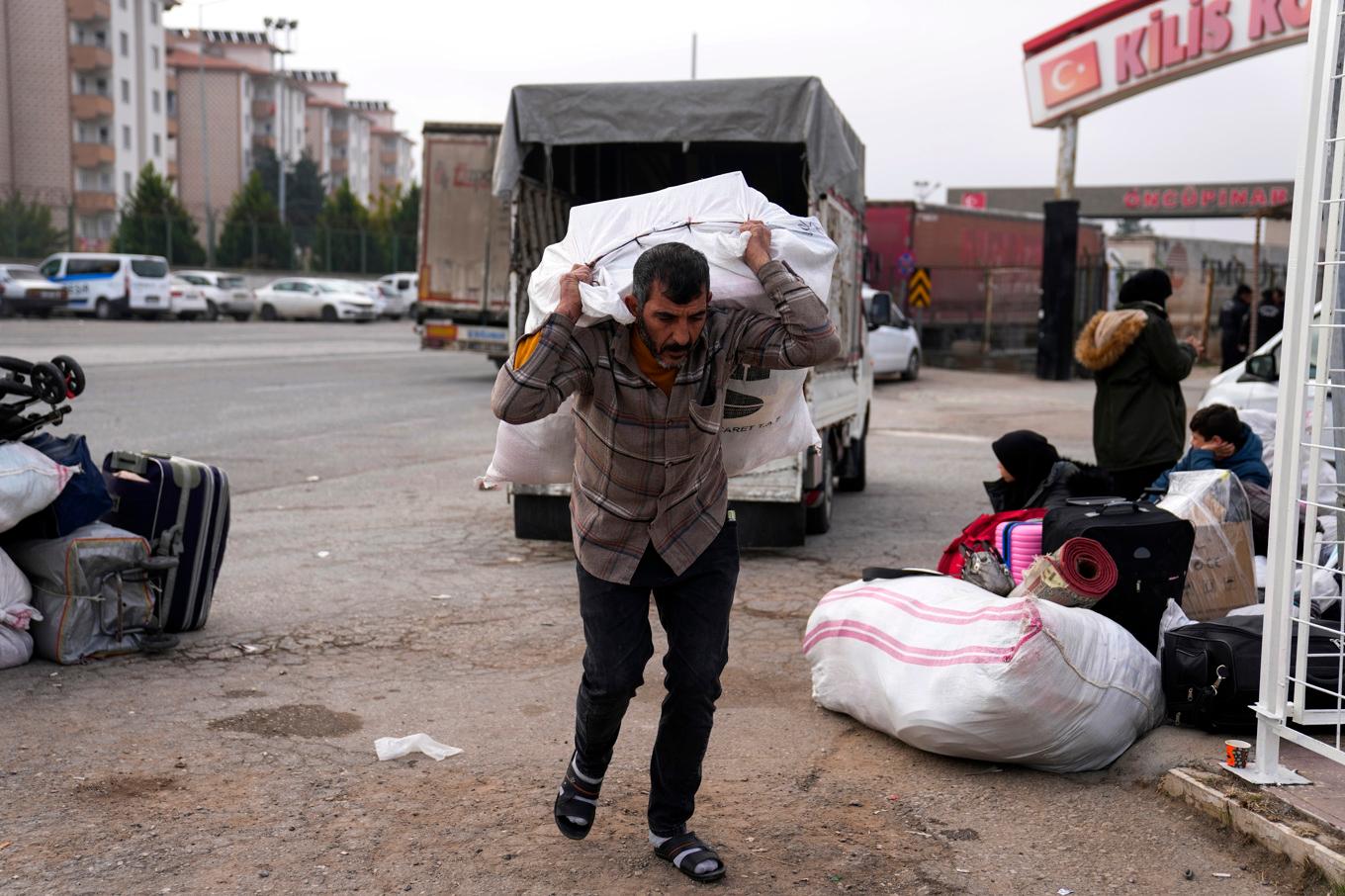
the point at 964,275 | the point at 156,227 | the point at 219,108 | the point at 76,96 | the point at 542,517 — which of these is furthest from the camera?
the point at 219,108

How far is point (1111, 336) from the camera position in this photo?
662 cm

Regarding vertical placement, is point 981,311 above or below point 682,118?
below

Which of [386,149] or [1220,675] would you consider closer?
[1220,675]

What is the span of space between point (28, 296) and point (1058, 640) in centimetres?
3565

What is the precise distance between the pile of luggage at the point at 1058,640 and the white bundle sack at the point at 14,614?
306 cm

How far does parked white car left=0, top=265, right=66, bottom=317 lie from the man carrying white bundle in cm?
3535

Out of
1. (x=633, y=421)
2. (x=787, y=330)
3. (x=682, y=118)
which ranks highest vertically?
(x=682, y=118)

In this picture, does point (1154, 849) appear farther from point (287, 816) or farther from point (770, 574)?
point (770, 574)

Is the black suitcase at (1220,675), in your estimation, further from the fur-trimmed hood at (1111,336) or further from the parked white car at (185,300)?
the parked white car at (185,300)

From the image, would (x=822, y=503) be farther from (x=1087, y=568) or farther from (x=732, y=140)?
(x=1087, y=568)

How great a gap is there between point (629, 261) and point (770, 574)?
3979 millimetres

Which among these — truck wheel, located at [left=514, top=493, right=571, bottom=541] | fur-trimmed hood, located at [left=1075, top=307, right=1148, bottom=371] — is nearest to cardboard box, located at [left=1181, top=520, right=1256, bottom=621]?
fur-trimmed hood, located at [left=1075, top=307, right=1148, bottom=371]

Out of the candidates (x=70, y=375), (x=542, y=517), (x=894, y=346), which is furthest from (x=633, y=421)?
(x=894, y=346)

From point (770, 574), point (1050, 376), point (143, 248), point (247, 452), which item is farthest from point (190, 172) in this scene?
point (770, 574)
